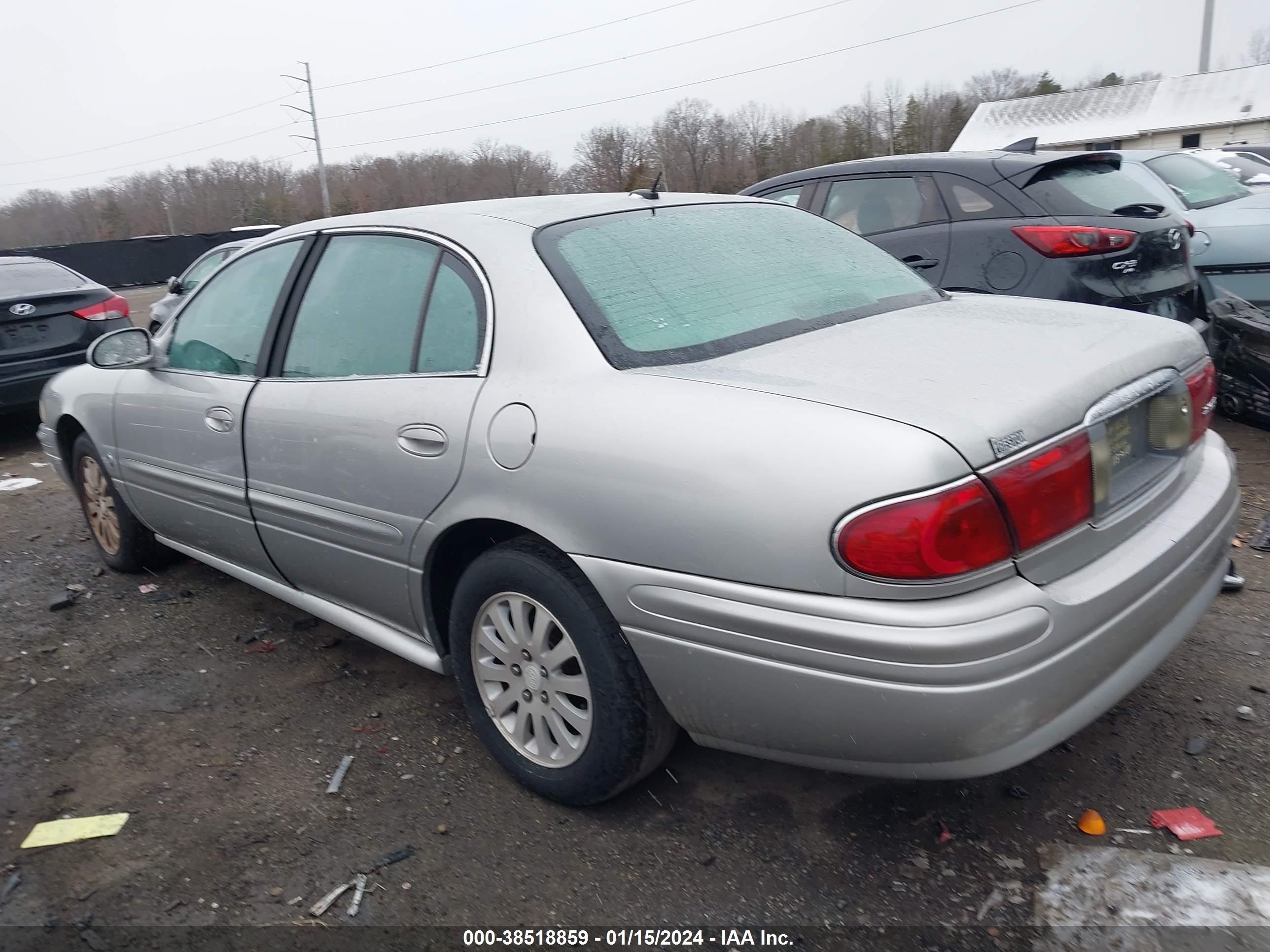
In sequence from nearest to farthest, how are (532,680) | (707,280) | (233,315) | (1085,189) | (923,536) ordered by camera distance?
1. (923,536)
2. (532,680)
3. (707,280)
4. (233,315)
5. (1085,189)

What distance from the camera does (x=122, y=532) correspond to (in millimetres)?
4602

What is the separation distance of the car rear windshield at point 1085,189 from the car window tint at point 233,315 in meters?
3.92

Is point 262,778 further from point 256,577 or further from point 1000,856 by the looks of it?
point 1000,856

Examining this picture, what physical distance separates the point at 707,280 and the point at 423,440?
92 centimetres

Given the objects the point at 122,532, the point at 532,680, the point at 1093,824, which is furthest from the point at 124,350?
the point at 1093,824

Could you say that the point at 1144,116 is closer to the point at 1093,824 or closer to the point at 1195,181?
the point at 1195,181

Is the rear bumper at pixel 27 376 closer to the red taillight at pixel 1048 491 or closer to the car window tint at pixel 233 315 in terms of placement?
the car window tint at pixel 233 315

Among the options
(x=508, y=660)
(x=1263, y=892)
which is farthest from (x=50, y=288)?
(x=1263, y=892)

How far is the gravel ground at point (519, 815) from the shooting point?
2320mm

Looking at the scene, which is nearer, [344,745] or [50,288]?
[344,745]

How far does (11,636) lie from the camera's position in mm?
4238

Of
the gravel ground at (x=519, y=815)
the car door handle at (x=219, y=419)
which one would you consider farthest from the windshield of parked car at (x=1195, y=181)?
the car door handle at (x=219, y=419)

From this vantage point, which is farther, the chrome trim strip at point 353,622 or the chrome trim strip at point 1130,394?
the chrome trim strip at point 353,622

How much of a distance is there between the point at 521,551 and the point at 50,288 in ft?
24.3
